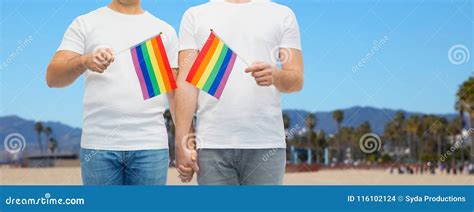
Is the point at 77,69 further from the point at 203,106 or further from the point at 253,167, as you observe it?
the point at 253,167

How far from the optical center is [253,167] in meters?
6.20

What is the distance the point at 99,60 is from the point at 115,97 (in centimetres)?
47

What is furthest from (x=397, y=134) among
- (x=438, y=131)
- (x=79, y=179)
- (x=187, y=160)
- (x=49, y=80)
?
(x=187, y=160)

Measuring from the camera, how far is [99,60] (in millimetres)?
6230

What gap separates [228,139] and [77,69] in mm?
1561

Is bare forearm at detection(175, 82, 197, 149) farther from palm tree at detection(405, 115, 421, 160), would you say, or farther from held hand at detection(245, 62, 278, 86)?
palm tree at detection(405, 115, 421, 160)

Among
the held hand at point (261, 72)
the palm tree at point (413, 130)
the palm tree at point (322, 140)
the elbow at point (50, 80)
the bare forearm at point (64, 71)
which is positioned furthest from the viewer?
the palm tree at point (413, 130)

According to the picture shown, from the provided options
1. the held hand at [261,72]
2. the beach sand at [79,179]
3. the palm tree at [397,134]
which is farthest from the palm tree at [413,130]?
the held hand at [261,72]

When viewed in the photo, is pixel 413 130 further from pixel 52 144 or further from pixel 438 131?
pixel 52 144

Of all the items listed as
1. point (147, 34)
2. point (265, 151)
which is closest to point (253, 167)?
point (265, 151)

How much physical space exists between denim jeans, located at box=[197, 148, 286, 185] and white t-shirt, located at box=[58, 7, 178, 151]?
2.11 ft

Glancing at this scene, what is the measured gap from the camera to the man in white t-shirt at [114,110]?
21.5 ft

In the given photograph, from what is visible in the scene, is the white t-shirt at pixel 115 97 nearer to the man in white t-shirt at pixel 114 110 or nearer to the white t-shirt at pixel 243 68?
the man in white t-shirt at pixel 114 110

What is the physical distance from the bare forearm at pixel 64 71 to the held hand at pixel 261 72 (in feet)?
5.24
